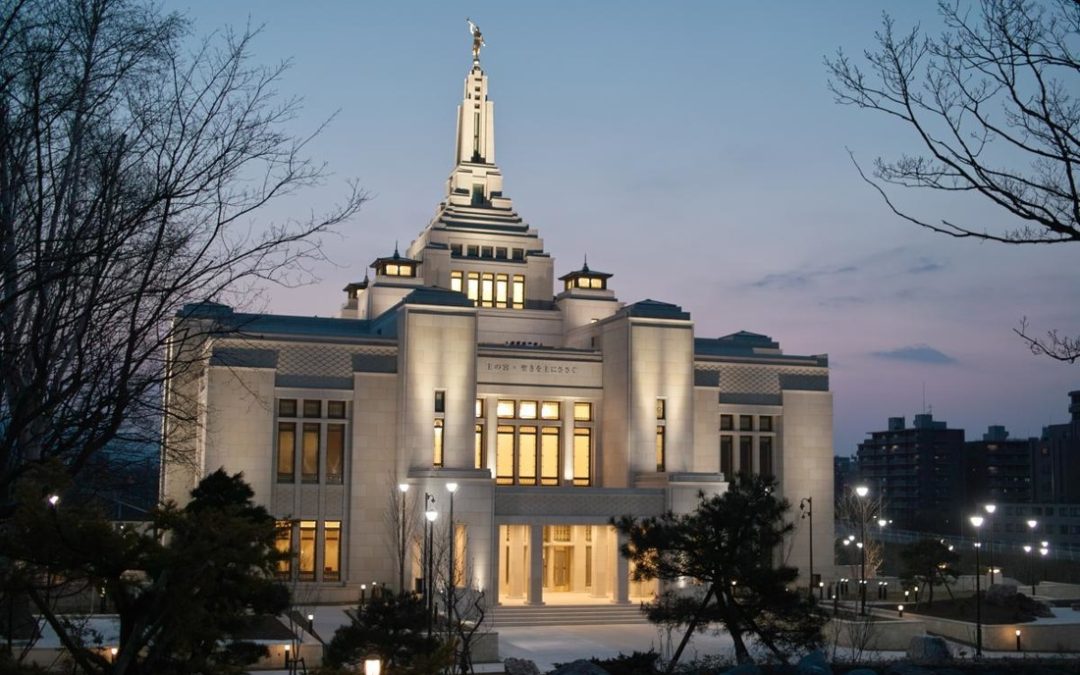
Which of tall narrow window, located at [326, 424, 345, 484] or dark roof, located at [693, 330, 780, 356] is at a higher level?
dark roof, located at [693, 330, 780, 356]

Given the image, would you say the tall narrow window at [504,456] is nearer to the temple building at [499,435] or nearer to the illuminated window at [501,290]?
the temple building at [499,435]

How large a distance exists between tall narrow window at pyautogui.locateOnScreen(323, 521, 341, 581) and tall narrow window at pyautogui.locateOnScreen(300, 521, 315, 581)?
0.46 meters

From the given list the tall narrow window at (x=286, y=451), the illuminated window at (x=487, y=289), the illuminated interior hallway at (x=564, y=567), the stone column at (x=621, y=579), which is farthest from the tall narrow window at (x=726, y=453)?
the tall narrow window at (x=286, y=451)

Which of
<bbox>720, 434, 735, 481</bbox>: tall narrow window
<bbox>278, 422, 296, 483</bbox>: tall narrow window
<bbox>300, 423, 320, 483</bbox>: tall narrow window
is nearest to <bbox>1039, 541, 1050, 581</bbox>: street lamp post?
<bbox>720, 434, 735, 481</bbox>: tall narrow window

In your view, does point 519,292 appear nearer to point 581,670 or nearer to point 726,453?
point 726,453

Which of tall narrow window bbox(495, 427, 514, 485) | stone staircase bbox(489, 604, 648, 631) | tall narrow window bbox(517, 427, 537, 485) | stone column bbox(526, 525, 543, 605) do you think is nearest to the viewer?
stone staircase bbox(489, 604, 648, 631)

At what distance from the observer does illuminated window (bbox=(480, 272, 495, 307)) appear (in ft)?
193

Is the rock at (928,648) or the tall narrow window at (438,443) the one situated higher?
the tall narrow window at (438,443)

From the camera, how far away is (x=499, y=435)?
169 ft

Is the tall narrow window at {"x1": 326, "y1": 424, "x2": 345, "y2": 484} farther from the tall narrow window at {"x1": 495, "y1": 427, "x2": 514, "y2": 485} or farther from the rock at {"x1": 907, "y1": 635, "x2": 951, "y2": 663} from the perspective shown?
the rock at {"x1": 907, "y1": 635, "x2": 951, "y2": 663}

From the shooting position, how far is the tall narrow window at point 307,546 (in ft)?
155

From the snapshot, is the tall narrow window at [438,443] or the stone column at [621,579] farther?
the tall narrow window at [438,443]

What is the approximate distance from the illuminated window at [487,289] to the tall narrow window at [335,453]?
40.9 ft

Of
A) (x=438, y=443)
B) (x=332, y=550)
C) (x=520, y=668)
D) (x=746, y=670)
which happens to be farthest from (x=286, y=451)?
(x=746, y=670)
